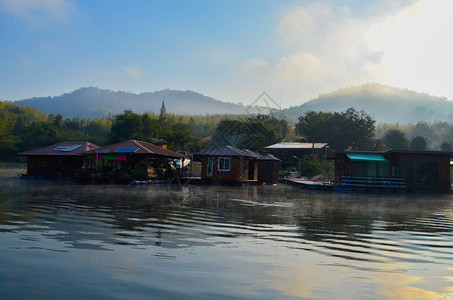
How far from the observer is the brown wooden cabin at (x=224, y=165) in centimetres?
3503

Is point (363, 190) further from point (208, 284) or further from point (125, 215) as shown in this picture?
point (208, 284)

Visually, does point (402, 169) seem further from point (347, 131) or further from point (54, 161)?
point (347, 131)

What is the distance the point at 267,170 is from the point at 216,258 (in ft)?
105

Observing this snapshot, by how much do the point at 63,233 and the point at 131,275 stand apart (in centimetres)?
390

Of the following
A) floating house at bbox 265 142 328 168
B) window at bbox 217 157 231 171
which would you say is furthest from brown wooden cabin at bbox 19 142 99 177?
floating house at bbox 265 142 328 168

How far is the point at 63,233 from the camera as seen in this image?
866cm

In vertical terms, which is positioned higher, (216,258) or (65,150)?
(65,150)

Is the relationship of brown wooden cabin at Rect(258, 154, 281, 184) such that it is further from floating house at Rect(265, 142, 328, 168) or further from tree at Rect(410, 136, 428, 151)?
tree at Rect(410, 136, 428, 151)

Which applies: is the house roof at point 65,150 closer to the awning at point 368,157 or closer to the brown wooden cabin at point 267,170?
the brown wooden cabin at point 267,170

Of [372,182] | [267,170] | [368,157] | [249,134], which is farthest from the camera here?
[249,134]

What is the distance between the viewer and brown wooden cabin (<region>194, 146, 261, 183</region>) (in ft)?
115

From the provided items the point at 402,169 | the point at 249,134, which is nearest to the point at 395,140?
the point at 249,134

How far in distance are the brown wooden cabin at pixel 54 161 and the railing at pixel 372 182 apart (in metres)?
25.8

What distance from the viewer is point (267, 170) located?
38.6 metres
